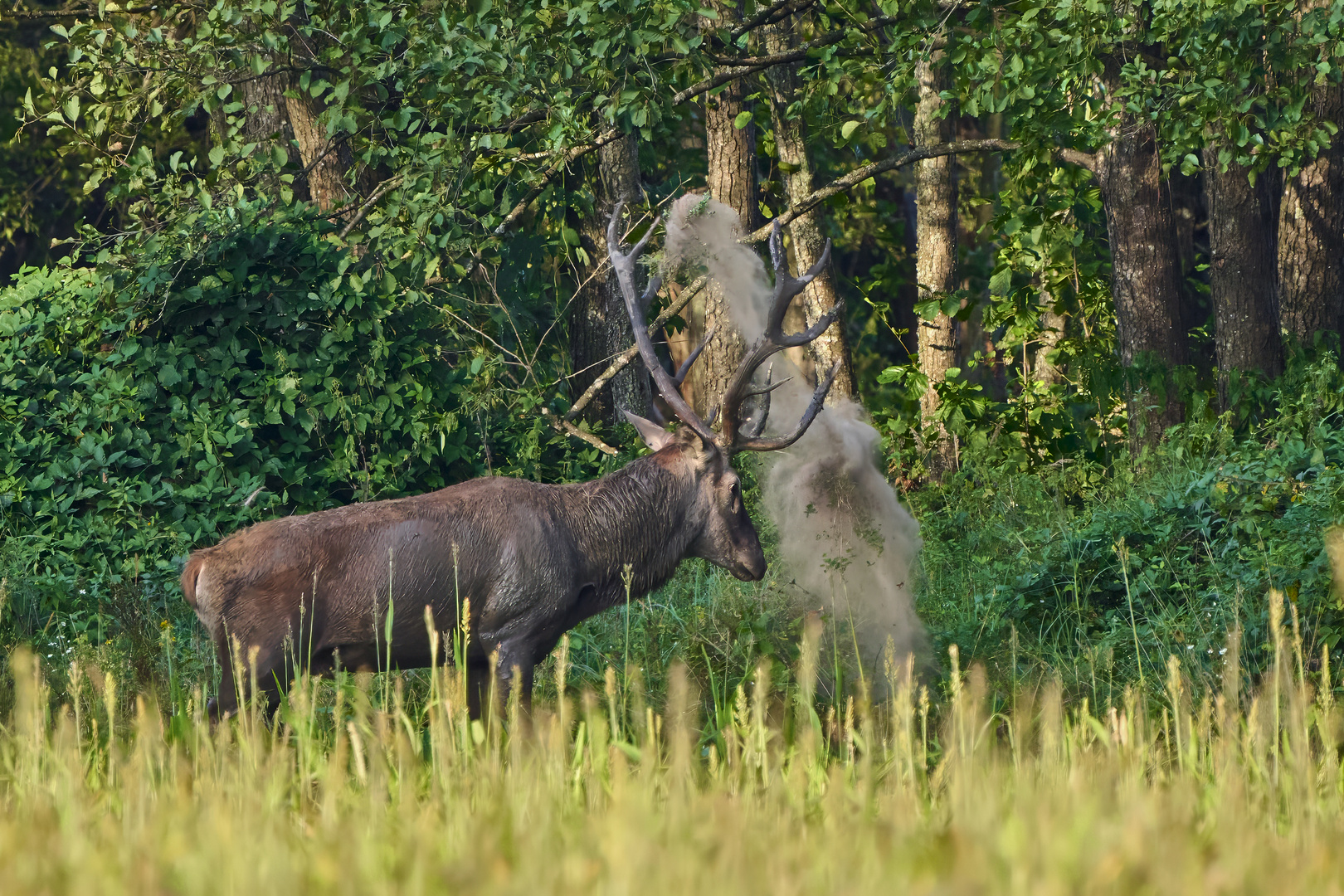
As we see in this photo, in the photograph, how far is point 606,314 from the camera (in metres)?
13.4

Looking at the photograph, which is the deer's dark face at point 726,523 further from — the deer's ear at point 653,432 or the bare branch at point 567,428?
the bare branch at point 567,428

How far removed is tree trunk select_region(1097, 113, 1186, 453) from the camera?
35.3ft

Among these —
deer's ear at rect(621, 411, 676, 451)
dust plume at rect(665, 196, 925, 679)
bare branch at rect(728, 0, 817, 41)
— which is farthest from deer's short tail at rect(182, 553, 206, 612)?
bare branch at rect(728, 0, 817, 41)

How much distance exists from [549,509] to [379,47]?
4.27 meters

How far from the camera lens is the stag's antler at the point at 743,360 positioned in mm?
7039

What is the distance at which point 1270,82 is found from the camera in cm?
917

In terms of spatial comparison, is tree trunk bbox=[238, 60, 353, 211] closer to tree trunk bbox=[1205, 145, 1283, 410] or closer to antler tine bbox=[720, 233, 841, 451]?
antler tine bbox=[720, 233, 841, 451]

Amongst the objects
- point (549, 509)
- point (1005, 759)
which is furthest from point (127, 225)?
point (1005, 759)

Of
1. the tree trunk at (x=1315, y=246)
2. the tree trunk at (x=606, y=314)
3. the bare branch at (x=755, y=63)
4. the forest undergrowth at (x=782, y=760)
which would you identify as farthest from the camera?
the tree trunk at (x=606, y=314)

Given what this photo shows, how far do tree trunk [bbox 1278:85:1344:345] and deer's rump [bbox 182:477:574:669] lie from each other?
6509 mm

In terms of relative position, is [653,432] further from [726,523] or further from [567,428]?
[567,428]

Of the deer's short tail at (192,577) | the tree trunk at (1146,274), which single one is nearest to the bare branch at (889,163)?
the tree trunk at (1146,274)

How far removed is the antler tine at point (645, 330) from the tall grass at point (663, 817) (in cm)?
242

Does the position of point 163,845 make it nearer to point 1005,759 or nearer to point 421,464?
point 1005,759
